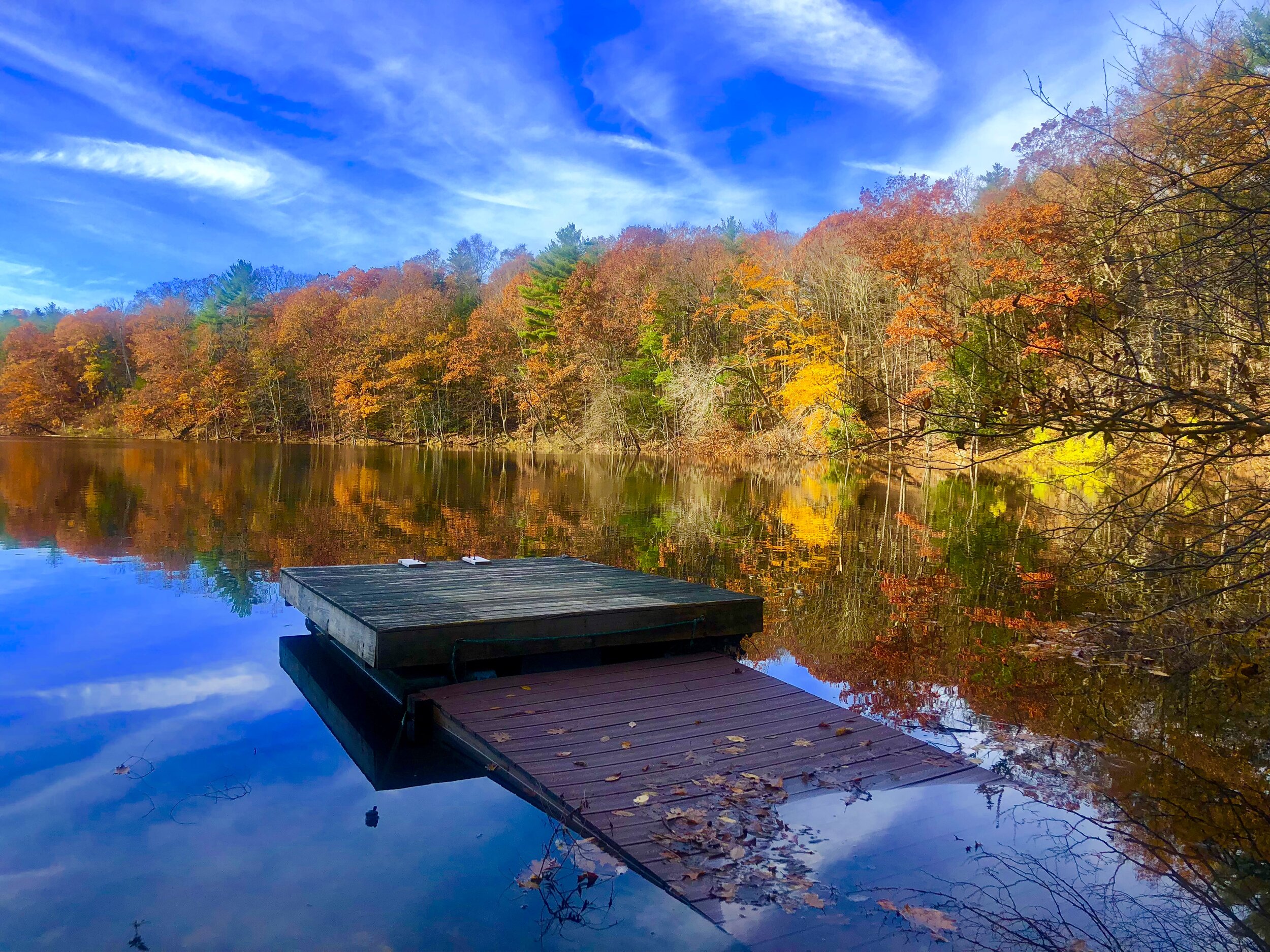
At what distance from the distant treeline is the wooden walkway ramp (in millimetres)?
1748

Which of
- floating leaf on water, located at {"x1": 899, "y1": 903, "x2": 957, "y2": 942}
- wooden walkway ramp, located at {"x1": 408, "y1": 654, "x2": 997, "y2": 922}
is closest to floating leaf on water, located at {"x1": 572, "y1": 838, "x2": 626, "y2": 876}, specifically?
wooden walkway ramp, located at {"x1": 408, "y1": 654, "x2": 997, "y2": 922}

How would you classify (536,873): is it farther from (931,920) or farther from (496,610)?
(496,610)

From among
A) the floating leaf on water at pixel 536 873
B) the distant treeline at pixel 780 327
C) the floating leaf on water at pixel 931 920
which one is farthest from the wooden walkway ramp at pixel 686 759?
the distant treeline at pixel 780 327

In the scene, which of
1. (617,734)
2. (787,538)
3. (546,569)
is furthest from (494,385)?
(617,734)

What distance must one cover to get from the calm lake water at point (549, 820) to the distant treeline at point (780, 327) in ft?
5.96

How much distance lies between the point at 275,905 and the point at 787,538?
11.4m

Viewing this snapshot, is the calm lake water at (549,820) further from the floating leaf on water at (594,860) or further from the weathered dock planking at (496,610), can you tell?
the weathered dock planking at (496,610)

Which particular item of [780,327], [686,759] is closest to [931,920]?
[686,759]

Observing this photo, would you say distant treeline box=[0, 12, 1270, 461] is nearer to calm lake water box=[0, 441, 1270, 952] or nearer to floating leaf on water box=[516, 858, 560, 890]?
calm lake water box=[0, 441, 1270, 952]

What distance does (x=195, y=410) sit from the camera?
53125mm

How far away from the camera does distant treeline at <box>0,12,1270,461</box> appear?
3484 millimetres

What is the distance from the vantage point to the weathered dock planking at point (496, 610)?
5.56 metres

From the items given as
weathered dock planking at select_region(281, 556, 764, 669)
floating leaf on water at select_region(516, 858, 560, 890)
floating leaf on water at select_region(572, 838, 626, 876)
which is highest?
weathered dock planking at select_region(281, 556, 764, 669)

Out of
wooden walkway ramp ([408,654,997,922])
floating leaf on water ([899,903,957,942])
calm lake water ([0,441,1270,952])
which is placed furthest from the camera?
wooden walkway ramp ([408,654,997,922])
